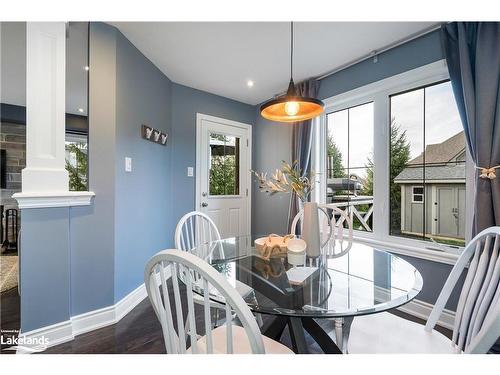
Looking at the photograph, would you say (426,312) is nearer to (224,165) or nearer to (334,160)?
(334,160)

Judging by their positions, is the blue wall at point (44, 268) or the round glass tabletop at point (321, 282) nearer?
the round glass tabletop at point (321, 282)

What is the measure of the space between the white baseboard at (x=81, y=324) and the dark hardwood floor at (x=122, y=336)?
4 cm

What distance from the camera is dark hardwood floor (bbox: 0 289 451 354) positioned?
1611 mm

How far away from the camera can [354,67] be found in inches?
100.0

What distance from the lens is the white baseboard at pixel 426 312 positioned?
186 cm

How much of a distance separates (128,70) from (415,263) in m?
3.10

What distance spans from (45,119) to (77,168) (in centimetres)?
38

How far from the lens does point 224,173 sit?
3.54m

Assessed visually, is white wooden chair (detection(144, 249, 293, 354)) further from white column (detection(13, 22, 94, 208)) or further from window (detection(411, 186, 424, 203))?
window (detection(411, 186, 424, 203))

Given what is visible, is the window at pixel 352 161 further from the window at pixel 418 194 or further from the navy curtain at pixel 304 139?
the window at pixel 418 194

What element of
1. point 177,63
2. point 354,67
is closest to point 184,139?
point 177,63

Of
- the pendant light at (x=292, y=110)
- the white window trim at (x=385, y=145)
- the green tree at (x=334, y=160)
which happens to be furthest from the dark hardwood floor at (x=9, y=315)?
the green tree at (x=334, y=160)

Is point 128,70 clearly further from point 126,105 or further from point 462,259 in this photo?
point 462,259
